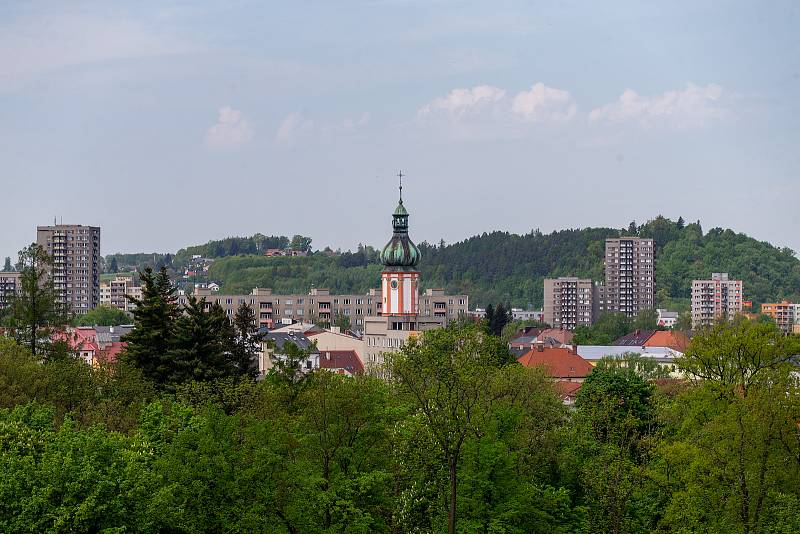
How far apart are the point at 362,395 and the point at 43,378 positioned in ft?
54.2

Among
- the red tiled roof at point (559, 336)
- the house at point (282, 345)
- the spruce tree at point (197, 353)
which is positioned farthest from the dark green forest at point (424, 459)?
the red tiled roof at point (559, 336)

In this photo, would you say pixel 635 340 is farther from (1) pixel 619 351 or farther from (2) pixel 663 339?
(1) pixel 619 351

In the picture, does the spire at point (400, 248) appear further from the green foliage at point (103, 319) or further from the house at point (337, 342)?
the green foliage at point (103, 319)

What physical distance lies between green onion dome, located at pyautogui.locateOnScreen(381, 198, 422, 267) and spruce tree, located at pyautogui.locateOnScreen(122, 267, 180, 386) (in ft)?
198

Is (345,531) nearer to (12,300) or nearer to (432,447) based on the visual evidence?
(432,447)

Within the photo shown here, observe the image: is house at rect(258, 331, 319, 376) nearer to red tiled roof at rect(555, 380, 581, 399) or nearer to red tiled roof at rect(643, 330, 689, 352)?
red tiled roof at rect(555, 380, 581, 399)

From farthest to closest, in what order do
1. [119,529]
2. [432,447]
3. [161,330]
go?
[161,330] < [432,447] < [119,529]

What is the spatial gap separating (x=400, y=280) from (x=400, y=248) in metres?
3.19

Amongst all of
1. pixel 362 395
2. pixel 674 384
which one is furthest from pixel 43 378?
pixel 674 384

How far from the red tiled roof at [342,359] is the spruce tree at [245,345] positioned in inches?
1347

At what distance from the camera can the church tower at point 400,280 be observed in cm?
13062

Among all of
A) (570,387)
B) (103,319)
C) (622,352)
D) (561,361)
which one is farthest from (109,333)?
(570,387)

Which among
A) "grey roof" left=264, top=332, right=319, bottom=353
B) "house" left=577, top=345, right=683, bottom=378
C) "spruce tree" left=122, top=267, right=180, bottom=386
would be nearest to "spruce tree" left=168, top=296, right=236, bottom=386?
"spruce tree" left=122, top=267, right=180, bottom=386

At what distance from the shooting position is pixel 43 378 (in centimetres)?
5819
